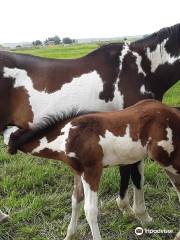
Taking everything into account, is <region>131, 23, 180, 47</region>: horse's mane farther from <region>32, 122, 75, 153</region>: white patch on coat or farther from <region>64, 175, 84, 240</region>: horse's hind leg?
<region>64, 175, 84, 240</region>: horse's hind leg

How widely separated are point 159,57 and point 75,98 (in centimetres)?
100

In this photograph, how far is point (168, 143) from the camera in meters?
3.31

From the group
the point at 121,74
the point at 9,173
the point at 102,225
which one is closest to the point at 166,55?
the point at 121,74

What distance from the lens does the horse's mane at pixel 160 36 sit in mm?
4156

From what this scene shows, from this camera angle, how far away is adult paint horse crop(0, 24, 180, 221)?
3920 mm

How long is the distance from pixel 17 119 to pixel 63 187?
4.27ft

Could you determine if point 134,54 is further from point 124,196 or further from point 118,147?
point 124,196

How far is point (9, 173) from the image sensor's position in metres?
5.45

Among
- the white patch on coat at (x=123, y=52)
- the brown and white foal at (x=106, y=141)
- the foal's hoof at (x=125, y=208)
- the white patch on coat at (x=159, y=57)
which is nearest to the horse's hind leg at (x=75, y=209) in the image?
the brown and white foal at (x=106, y=141)

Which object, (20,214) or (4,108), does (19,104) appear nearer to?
(4,108)

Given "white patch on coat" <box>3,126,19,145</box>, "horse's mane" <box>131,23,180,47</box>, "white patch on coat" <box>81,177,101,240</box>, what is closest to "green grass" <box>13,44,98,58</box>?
"horse's mane" <box>131,23,180,47</box>

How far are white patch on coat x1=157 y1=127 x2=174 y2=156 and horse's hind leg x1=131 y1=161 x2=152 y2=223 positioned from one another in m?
0.79
